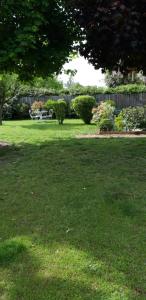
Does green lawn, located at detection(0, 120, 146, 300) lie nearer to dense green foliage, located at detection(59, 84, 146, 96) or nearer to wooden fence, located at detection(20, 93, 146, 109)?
wooden fence, located at detection(20, 93, 146, 109)

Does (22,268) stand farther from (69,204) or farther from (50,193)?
(50,193)

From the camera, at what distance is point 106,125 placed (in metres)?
15.5

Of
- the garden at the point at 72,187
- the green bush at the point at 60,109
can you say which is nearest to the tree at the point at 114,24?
the garden at the point at 72,187

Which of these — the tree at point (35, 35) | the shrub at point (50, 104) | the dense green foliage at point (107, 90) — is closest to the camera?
the tree at point (35, 35)

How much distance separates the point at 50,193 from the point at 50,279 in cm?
270

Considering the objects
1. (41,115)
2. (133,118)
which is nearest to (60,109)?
(41,115)

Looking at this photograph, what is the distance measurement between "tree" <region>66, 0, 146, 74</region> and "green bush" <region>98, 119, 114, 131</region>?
6759 millimetres

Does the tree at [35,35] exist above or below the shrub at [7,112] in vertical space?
above

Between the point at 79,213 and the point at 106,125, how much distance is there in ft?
32.2

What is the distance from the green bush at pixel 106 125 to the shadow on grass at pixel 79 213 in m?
5.57

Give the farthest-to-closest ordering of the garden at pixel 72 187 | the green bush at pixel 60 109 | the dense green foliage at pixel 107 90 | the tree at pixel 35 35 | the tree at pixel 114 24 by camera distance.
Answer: the dense green foliage at pixel 107 90, the green bush at pixel 60 109, the tree at pixel 35 35, the tree at pixel 114 24, the garden at pixel 72 187

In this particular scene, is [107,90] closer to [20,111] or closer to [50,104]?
[20,111]

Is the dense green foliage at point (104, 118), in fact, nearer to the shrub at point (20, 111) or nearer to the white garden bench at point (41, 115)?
the white garden bench at point (41, 115)

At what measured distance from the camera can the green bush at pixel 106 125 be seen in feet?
50.8
